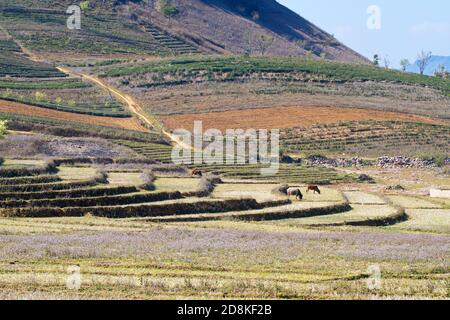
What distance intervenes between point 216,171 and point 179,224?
30.7 metres

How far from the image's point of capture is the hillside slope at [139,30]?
143 meters

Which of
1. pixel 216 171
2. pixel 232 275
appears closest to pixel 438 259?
pixel 232 275

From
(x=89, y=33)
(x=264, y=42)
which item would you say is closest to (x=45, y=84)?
(x=89, y=33)

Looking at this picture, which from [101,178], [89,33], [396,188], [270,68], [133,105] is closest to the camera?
[101,178]

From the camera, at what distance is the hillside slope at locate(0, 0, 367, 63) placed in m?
143

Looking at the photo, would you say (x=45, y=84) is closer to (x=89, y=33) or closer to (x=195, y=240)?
(x=89, y=33)

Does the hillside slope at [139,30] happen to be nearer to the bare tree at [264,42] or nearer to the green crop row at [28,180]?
the bare tree at [264,42]

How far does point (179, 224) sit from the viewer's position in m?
40.2

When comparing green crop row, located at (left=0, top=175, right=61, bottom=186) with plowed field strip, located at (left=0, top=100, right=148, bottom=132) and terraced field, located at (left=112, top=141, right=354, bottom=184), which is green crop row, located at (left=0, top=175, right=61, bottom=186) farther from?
plowed field strip, located at (left=0, top=100, right=148, bottom=132)

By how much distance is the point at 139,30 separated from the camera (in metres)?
164

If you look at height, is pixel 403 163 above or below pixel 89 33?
below

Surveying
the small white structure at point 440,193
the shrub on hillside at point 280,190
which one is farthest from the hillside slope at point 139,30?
the shrub on hillside at point 280,190

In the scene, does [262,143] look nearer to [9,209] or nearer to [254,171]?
[254,171]

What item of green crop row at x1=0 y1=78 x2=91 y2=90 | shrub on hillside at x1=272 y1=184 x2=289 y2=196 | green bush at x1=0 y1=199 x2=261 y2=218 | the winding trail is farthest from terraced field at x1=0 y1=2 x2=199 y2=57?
green bush at x1=0 y1=199 x2=261 y2=218
